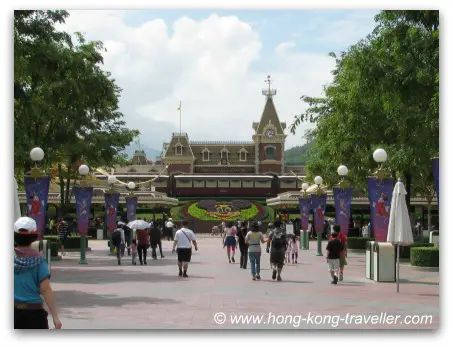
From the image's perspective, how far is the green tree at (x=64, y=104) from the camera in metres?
18.2

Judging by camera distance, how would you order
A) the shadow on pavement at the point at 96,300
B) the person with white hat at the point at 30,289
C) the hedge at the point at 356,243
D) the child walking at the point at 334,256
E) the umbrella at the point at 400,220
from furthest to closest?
the hedge at the point at 356,243 < the child walking at the point at 334,256 < the umbrella at the point at 400,220 < the shadow on pavement at the point at 96,300 < the person with white hat at the point at 30,289

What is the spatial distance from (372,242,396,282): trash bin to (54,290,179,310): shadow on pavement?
19.8 feet

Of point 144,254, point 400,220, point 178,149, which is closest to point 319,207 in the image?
point 144,254

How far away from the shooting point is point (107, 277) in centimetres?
1855

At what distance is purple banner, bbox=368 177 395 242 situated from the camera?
61.1 ft

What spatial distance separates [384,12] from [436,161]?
6.33 meters

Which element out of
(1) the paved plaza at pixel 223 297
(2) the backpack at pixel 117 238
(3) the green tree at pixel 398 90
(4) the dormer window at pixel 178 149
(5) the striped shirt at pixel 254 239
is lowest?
(1) the paved plaza at pixel 223 297

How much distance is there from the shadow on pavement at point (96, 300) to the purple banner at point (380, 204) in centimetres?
720

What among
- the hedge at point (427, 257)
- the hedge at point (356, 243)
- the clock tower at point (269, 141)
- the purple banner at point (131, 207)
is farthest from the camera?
the clock tower at point (269, 141)

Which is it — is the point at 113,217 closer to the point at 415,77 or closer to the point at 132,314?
the point at 415,77

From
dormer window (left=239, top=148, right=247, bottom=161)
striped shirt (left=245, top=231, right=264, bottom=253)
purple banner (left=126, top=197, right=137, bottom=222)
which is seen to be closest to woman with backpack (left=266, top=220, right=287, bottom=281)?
striped shirt (left=245, top=231, right=264, bottom=253)

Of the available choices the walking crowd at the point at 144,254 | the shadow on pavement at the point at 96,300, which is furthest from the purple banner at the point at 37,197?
the shadow on pavement at the point at 96,300

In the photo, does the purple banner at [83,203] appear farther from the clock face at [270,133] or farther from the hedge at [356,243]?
the clock face at [270,133]

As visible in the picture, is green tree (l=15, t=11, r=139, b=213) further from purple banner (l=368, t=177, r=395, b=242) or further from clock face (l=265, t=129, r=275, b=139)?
clock face (l=265, t=129, r=275, b=139)
